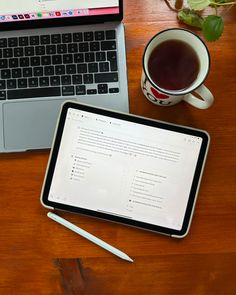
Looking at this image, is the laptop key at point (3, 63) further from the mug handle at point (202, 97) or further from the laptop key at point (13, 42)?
the mug handle at point (202, 97)

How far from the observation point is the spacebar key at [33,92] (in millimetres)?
638

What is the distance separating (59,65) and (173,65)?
185 millimetres

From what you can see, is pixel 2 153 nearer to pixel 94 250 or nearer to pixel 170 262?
pixel 94 250

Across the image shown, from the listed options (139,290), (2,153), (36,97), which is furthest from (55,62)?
(139,290)

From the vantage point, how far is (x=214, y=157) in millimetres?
630

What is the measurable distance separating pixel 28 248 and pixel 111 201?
0.50 ft

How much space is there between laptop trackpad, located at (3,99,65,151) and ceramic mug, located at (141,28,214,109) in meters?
0.16

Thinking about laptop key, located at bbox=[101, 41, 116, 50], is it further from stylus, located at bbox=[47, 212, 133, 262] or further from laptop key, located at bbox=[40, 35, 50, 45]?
stylus, located at bbox=[47, 212, 133, 262]

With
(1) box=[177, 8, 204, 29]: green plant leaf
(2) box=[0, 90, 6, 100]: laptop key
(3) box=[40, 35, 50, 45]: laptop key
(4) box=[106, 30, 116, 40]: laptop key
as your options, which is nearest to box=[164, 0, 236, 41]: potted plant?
(1) box=[177, 8, 204, 29]: green plant leaf

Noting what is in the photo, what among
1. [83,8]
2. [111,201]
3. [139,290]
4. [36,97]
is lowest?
[139,290]

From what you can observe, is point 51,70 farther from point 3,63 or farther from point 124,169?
point 124,169

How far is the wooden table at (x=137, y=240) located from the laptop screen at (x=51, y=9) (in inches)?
5.0

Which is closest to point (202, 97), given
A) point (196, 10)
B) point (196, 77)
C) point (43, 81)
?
point (196, 77)

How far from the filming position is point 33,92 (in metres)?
0.64
